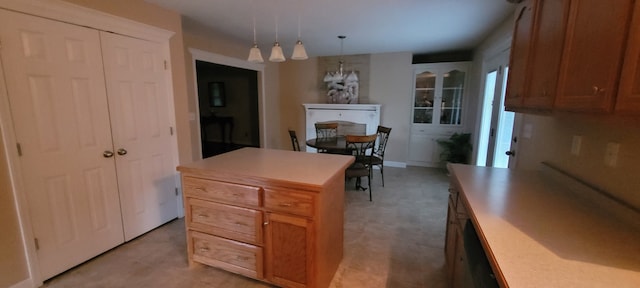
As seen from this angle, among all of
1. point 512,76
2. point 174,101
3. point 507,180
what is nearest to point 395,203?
point 507,180

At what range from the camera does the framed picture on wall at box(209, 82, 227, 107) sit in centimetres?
682

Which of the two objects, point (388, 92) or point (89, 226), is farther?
point (388, 92)

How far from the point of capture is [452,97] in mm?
4871

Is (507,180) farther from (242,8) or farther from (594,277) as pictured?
(242,8)

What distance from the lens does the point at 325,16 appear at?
9.45ft

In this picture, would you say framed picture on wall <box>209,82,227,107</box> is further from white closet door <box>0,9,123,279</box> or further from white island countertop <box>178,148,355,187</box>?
white island countertop <box>178,148,355,187</box>

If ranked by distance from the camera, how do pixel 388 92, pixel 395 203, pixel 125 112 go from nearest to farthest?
pixel 125 112 → pixel 395 203 → pixel 388 92

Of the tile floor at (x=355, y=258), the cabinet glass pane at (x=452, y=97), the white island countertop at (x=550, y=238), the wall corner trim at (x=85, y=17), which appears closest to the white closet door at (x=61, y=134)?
the wall corner trim at (x=85, y=17)

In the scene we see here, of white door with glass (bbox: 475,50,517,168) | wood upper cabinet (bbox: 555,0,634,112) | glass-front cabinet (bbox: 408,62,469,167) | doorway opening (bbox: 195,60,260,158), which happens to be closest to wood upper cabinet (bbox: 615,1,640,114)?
wood upper cabinet (bbox: 555,0,634,112)

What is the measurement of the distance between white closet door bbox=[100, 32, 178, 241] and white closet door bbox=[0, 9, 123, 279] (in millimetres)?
99

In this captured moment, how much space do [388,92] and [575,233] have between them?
436 cm

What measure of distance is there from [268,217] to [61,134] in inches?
68.9

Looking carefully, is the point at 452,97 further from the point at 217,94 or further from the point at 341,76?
the point at 217,94

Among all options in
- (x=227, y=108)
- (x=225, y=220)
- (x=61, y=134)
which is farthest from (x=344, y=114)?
(x=61, y=134)
